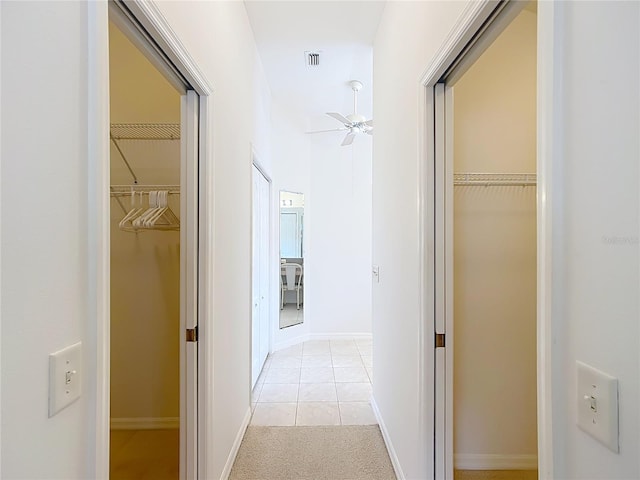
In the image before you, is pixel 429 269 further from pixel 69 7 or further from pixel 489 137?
pixel 69 7

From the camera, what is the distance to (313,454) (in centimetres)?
224

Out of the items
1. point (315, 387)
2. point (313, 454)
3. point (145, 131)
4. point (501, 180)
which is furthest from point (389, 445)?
point (145, 131)

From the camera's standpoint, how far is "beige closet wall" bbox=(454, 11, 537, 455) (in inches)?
84.1

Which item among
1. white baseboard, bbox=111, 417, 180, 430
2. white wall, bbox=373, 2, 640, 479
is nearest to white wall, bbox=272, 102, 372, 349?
white baseboard, bbox=111, 417, 180, 430

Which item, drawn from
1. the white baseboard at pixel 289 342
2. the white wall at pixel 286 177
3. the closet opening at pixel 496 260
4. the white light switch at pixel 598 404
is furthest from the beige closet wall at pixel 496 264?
the white baseboard at pixel 289 342

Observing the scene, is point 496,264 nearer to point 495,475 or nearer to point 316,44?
point 495,475

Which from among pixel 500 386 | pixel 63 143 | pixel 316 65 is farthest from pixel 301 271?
pixel 63 143

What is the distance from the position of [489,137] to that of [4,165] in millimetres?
2325

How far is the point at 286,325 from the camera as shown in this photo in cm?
465

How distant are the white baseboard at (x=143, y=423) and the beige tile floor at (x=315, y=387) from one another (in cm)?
67

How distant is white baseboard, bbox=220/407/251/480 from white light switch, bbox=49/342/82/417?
155cm

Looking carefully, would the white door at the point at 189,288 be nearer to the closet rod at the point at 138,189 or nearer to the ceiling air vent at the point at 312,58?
the closet rod at the point at 138,189

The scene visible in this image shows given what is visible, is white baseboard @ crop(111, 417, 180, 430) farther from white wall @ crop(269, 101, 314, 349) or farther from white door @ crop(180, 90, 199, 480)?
white wall @ crop(269, 101, 314, 349)

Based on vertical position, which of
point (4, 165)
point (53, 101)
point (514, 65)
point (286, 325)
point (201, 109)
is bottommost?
point (286, 325)
